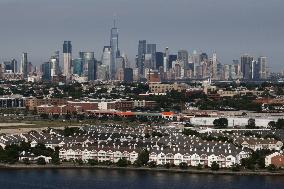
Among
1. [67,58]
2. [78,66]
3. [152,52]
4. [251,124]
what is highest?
[152,52]

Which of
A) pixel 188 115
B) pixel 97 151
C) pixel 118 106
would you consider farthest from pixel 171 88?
pixel 97 151

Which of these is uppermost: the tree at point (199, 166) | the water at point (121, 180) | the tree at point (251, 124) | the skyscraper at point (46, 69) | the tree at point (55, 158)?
the skyscraper at point (46, 69)

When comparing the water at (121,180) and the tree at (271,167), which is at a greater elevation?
the tree at (271,167)

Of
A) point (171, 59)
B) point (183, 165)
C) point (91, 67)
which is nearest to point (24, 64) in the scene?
point (91, 67)

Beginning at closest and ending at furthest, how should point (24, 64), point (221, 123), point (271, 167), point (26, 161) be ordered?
point (271, 167) → point (26, 161) → point (221, 123) → point (24, 64)

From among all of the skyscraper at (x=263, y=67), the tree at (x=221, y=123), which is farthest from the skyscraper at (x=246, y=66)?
the tree at (x=221, y=123)

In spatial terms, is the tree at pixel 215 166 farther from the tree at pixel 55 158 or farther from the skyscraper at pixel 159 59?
the skyscraper at pixel 159 59

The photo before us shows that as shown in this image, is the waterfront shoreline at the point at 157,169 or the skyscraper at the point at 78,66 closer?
the waterfront shoreline at the point at 157,169

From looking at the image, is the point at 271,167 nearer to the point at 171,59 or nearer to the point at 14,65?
the point at 14,65

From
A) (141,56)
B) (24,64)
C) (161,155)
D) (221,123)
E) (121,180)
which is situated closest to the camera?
(121,180)
